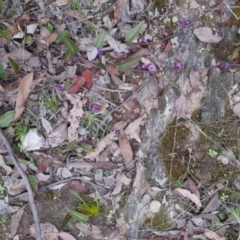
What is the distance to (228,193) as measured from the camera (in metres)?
2.72

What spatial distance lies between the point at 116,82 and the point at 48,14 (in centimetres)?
53

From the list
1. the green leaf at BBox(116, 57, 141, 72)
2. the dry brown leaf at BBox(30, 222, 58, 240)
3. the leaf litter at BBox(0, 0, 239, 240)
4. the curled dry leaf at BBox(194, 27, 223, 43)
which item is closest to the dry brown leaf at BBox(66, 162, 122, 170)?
the leaf litter at BBox(0, 0, 239, 240)

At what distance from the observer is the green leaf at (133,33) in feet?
8.32

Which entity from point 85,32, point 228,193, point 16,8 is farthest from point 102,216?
point 16,8

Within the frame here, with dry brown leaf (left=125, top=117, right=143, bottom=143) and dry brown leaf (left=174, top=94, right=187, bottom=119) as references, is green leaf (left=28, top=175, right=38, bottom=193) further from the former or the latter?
dry brown leaf (left=174, top=94, right=187, bottom=119)

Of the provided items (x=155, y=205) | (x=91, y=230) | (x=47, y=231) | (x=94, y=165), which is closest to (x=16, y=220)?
(x=47, y=231)

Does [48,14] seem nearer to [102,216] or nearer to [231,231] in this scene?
[102,216]

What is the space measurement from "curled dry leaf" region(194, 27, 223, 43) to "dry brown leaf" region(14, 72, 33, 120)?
96 cm

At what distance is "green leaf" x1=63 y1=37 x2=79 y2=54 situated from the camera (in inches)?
98.1

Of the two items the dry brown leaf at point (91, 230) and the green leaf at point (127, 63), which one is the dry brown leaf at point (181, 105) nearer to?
the green leaf at point (127, 63)

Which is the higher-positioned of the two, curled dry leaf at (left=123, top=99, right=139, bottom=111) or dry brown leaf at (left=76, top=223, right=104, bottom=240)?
curled dry leaf at (left=123, top=99, right=139, bottom=111)

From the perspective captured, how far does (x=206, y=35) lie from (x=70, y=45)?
771mm

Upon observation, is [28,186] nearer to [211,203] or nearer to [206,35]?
[211,203]

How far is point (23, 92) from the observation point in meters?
Result: 2.49
